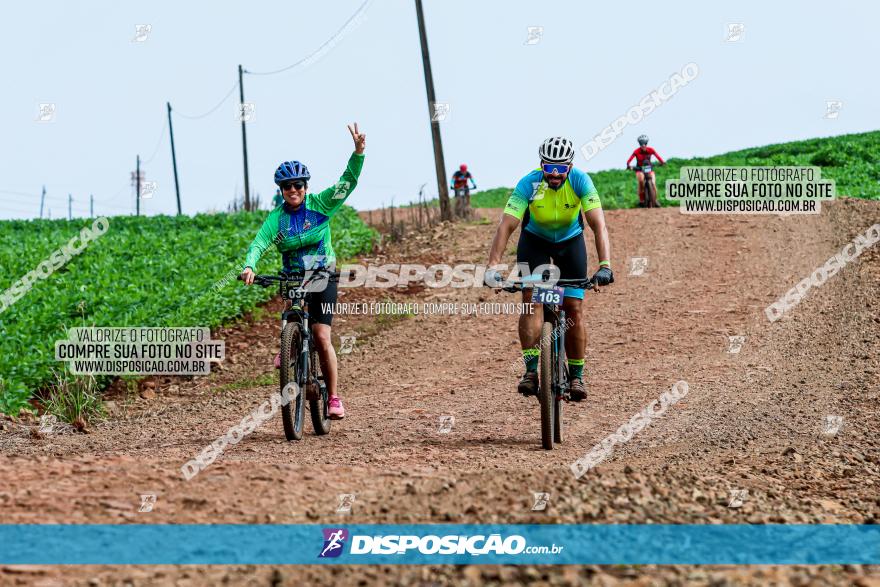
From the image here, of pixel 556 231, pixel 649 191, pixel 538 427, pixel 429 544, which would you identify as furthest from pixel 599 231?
pixel 649 191

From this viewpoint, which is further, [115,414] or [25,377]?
[25,377]

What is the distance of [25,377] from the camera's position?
13.4 meters

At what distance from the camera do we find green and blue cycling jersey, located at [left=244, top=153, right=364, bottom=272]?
845 centimetres

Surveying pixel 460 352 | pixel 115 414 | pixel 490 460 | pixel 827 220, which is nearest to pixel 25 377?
pixel 115 414

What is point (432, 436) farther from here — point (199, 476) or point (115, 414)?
point (115, 414)

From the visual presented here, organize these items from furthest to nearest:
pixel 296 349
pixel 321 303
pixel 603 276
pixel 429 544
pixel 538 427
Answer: pixel 538 427 < pixel 321 303 < pixel 296 349 < pixel 603 276 < pixel 429 544

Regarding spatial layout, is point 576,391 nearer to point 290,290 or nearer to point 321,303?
point 321,303

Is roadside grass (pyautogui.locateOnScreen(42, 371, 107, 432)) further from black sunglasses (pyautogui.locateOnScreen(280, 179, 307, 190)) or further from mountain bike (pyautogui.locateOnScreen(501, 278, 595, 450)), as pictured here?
mountain bike (pyautogui.locateOnScreen(501, 278, 595, 450))

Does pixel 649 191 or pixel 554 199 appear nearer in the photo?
pixel 554 199

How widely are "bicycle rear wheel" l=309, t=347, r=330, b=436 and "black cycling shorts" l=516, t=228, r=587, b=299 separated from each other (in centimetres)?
209

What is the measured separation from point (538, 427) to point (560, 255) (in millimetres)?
2072

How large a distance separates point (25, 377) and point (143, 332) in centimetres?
222

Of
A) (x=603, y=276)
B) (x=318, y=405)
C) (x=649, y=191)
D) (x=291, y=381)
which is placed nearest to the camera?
(x=603, y=276)

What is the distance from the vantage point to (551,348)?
779cm
